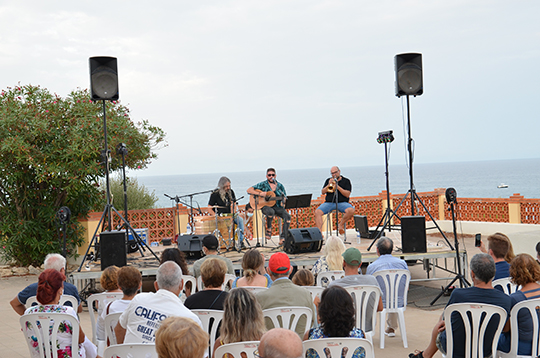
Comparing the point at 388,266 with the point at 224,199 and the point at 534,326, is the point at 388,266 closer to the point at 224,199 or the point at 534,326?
the point at 534,326

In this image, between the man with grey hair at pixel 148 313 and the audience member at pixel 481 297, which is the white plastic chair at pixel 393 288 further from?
the man with grey hair at pixel 148 313

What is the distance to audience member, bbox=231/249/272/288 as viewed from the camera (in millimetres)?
4531

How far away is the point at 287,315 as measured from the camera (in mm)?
→ 3734

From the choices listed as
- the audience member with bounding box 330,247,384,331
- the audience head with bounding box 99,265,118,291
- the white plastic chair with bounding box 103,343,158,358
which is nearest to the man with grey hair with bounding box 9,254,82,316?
the audience head with bounding box 99,265,118,291

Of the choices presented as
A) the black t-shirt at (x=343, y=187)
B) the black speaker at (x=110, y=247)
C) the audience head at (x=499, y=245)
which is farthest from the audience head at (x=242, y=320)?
the black t-shirt at (x=343, y=187)

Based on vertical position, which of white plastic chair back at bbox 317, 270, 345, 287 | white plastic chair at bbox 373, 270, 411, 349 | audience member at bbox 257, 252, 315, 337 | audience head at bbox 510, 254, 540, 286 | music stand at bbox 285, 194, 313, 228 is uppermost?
music stand at bbox 285, 194, 313, 228

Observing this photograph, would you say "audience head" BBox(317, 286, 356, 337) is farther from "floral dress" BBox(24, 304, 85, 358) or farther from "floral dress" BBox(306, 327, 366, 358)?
"floral dress" BBox(24, 304, 85, 358)

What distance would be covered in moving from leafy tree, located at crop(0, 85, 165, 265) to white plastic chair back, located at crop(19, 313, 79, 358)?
6.27 meters

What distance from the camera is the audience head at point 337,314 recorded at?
2967 millimetres

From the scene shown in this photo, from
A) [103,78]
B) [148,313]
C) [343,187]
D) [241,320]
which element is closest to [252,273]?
[148,313]

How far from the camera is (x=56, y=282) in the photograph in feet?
12.0

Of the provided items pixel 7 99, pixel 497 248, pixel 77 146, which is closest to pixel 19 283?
pixel 77 146

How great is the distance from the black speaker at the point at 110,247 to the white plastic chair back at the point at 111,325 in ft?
10.7

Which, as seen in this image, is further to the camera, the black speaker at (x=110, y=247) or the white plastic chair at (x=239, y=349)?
the black speaker at (x=110, y=247)
